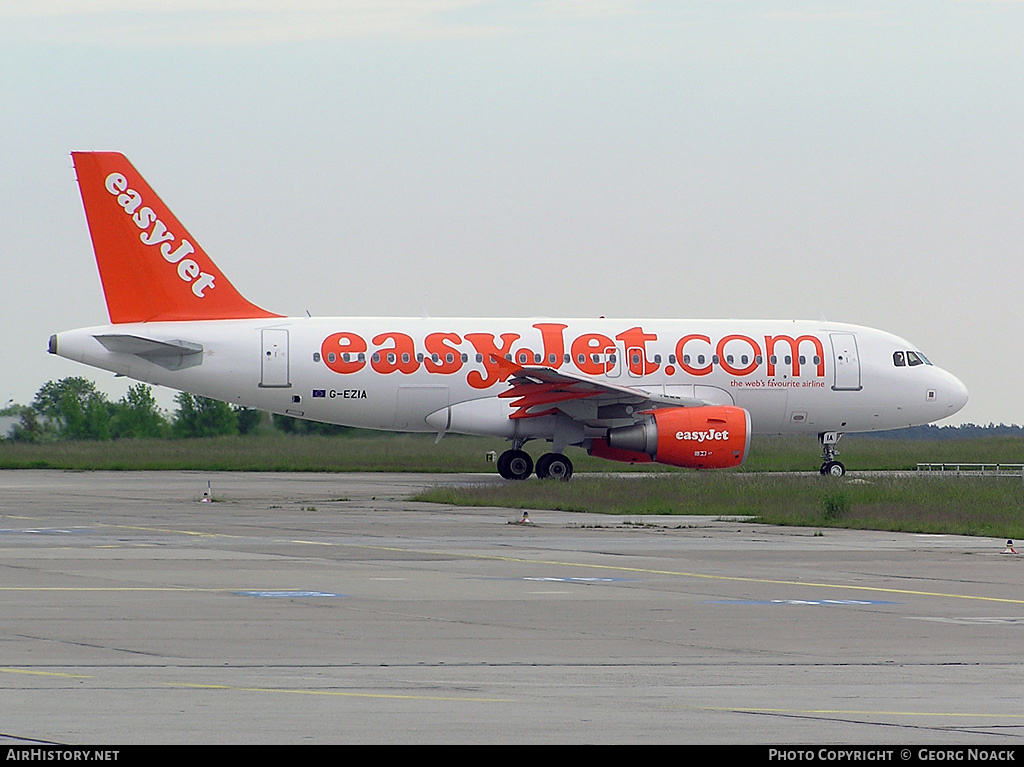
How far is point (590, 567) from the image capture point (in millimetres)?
16922

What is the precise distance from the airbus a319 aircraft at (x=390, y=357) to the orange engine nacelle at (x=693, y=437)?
789mm

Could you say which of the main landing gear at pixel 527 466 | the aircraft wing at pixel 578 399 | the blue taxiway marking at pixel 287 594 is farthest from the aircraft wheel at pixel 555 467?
the blue taxiway marking at pixel 287 594

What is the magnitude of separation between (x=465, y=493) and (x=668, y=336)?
30.7ft

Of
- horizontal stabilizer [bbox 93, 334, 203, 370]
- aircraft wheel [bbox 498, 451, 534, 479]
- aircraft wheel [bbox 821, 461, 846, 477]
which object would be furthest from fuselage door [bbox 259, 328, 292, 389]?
aircraft wheel [bbox 821, 461, 846, 477]

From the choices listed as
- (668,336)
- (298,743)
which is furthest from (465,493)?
(298,743)

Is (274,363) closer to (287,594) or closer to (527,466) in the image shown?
(527,466)

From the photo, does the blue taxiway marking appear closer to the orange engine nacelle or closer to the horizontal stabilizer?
the orange engine nacelle

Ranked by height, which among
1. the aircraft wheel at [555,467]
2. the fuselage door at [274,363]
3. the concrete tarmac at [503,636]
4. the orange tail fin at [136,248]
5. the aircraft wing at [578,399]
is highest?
the orange tail fin at [136,248]

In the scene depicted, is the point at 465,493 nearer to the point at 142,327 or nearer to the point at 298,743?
the point at 142,327

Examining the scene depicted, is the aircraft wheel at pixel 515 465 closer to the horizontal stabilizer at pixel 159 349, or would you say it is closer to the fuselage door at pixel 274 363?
the fuselage door at pixel 274 363

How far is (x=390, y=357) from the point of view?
35.2m

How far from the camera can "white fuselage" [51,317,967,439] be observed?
115ft

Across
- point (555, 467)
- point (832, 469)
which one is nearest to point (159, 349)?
point (555, 467)

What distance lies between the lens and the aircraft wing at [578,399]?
32906 millimetres
